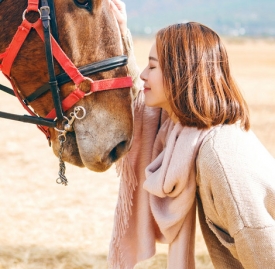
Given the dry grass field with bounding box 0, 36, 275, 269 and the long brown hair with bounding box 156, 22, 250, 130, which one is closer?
the long brown hair with bounding box 156, 22, 250, 130

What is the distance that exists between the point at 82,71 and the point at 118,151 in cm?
38

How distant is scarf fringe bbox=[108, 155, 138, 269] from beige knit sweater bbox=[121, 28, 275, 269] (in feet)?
1.71

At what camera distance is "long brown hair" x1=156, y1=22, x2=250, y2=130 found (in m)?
2.26

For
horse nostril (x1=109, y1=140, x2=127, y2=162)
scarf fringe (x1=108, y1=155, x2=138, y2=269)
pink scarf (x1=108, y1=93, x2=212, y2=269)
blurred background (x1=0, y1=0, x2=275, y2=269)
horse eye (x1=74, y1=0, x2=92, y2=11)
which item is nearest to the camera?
horse eye (x1=74, y1=0, x2=92, y2=11)

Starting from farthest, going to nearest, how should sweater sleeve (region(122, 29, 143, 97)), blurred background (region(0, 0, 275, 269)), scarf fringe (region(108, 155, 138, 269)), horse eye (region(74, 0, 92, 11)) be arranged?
blurred background (region(0, 0, 275, 269)) → scarf fringe (region(108, 155, 138, 269)) → sweater sleeve (region(122, 29, 143, 97)) → horse eye (region(74, 0, 92, 11))

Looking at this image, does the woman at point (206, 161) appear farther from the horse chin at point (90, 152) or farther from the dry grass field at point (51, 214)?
the dry grass field at point (51, 214)

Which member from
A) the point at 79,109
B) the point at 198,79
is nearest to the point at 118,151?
the point at 79,109

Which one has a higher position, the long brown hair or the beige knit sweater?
the long brown hair

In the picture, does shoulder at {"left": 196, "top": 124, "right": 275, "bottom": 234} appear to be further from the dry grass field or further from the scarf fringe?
the dry grass field

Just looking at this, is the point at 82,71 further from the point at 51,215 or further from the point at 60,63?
the point at 51,215

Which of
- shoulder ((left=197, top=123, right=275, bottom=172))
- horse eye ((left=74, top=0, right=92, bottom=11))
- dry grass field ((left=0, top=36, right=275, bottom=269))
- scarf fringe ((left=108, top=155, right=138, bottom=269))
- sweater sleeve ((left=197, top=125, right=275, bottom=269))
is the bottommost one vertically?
dry grass field ((left=0, top=36, right=275, bottom=269))

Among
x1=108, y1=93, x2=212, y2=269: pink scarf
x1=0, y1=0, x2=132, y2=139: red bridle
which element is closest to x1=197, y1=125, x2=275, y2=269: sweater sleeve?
x1=108, y1=93, x2=212, y2=269: pink scarf

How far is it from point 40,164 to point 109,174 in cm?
107

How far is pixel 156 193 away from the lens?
2.34 meters
